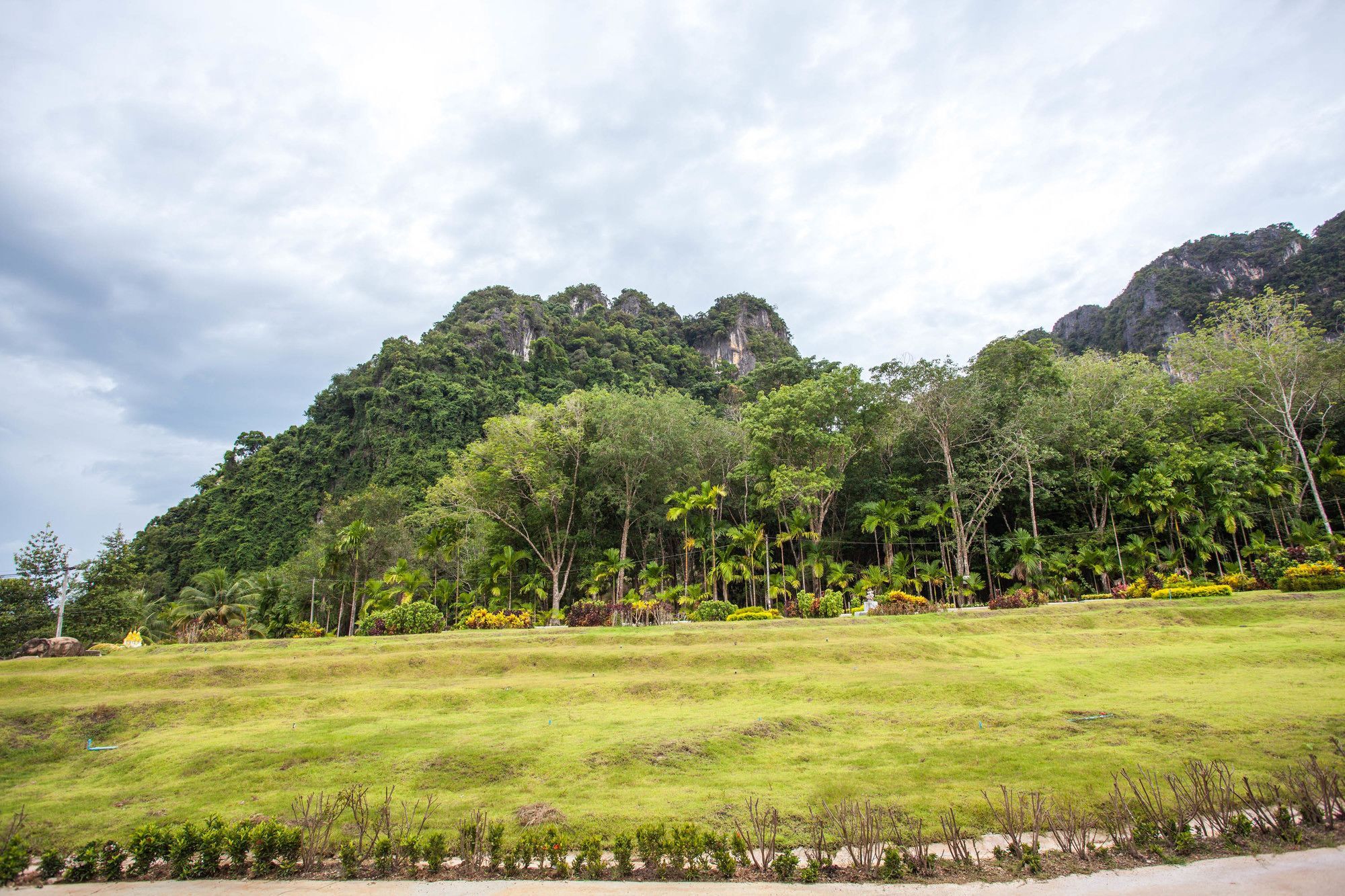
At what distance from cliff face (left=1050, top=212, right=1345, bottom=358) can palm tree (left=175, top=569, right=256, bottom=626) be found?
69.8 metres

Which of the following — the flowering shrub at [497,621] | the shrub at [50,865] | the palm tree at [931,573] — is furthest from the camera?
the palm tree at [931,573]

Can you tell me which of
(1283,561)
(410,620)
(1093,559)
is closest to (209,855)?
(410,620)

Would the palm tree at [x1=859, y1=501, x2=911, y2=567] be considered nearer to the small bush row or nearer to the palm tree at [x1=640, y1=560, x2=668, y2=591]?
the palm tree at [x1=640, y1=560, x2=668, y2=591]

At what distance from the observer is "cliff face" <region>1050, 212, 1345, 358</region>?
189ft

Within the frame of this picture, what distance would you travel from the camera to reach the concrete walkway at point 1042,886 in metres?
5.19

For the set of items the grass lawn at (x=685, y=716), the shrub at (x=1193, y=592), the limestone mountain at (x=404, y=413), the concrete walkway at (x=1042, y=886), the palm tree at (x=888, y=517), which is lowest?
the concrete walkway at (x=1042, y=886)

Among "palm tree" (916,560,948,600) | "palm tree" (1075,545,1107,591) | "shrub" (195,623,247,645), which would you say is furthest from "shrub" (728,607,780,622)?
"shrub" (195,623,247,645)

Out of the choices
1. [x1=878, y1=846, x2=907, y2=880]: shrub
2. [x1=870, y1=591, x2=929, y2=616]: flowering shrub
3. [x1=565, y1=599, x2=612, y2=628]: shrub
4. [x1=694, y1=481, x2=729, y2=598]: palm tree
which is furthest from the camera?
[x1=694, y1=481, x2=729, y2=598]: palm tree

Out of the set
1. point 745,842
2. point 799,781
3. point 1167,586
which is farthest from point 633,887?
point 1167,586

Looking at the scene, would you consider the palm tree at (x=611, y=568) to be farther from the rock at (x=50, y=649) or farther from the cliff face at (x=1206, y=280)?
the cliff face at (x=1206, y=280)

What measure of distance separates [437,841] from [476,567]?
31.1 meters

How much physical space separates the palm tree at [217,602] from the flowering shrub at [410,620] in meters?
12.3

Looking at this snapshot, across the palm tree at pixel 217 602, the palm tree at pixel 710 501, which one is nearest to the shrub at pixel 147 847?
the palm tree at pixel 710 501

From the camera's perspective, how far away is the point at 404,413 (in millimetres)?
64688
